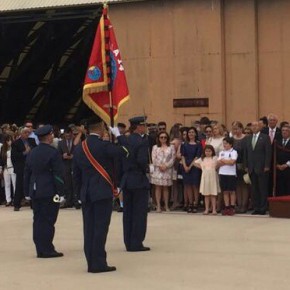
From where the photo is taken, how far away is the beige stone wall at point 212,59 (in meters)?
20.4

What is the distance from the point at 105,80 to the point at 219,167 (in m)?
5.04

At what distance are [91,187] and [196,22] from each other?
1317 cm

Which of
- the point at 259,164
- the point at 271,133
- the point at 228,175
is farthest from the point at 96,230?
the point at 271,133

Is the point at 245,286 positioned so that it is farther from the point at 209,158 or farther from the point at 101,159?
the point at 209,158

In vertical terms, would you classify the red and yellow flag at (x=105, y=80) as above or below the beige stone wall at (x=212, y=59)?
below

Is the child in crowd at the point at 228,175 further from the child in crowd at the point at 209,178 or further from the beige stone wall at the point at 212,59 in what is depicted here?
the beige stone wall at the point at 212,59

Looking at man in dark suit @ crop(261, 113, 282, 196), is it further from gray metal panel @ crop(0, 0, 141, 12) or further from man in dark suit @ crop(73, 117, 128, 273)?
gray metal panel @ crop(0, 0, 141, 12)

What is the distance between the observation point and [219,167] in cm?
1445

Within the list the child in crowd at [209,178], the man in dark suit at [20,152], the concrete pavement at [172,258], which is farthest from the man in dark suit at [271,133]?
the man in dark suit at [20,152]

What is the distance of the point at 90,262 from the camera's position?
28.2 feet

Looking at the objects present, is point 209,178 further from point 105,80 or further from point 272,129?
point 105,80

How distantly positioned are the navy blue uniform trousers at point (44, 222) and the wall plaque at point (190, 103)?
11.2 meters

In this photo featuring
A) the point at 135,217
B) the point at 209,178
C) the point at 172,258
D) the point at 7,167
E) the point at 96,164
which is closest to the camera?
the point at 96,164

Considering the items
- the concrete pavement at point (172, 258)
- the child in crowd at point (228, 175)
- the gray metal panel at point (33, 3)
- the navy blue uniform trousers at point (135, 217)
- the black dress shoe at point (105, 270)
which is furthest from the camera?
the gray metal panel at point (33, 3)
